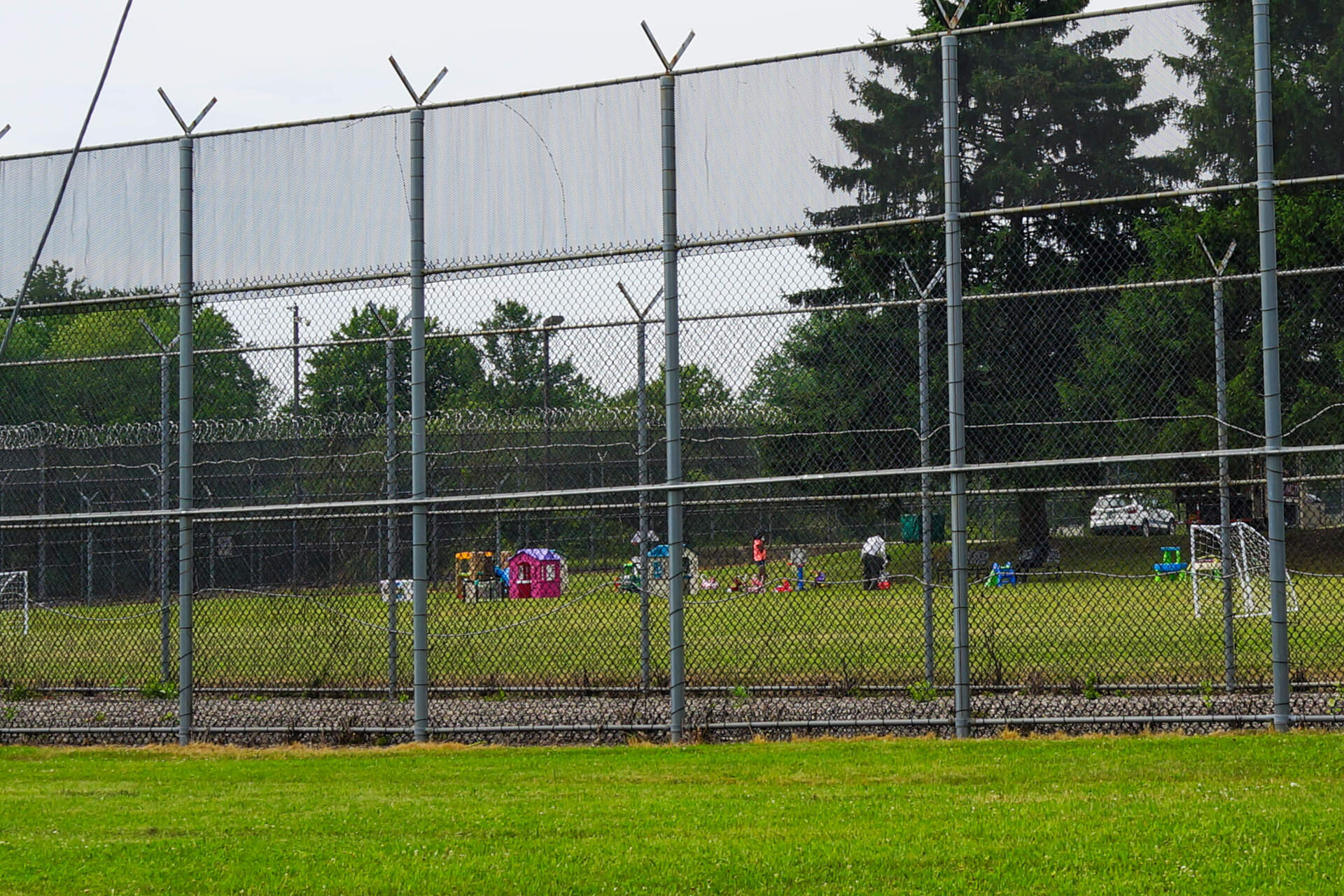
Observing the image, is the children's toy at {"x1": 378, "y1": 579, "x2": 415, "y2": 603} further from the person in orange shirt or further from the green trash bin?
the green trash bin

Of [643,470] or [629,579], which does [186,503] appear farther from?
[629,579]

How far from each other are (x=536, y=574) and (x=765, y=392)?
2.68 metres

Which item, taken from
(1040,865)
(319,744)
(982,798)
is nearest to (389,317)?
→ (319,744)

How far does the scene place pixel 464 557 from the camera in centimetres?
1187

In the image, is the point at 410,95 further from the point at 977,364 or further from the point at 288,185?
the point at 977,364

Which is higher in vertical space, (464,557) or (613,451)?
Answer: (613,451)

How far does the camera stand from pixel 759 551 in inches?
416

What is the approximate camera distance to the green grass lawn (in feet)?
17.0

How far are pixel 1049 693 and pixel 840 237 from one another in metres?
3.28

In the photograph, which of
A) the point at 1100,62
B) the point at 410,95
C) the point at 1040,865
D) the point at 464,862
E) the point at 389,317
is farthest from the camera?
the point at 389,317

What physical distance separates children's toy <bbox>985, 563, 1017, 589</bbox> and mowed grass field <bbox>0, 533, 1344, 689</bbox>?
7cm

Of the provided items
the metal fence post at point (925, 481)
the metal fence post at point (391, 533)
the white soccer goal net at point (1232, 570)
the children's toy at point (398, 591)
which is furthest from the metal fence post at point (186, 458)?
the white soccer goal net at point (1232, 570)

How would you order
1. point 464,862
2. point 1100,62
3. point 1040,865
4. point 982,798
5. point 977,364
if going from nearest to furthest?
point 1040,865 < point 464,862 < point 982,798 < point 1100,62 < point 977,364

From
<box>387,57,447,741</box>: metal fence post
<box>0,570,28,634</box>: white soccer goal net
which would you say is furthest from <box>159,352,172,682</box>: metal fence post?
<box>387,57,447,741</box>: metal fence post
